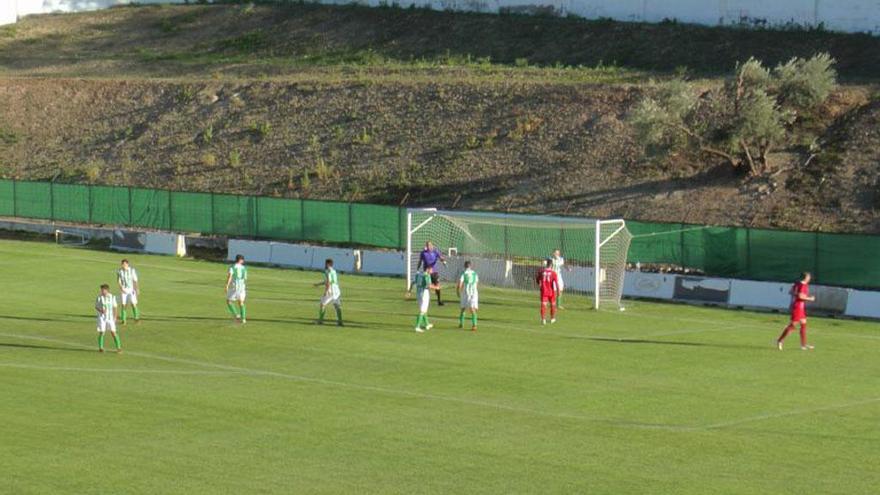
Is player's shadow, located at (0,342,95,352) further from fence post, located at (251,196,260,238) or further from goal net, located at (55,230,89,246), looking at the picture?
goal net, located at (55,230,89,246)

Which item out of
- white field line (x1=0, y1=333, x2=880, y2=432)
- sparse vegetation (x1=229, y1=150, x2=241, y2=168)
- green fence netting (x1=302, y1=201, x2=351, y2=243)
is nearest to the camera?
white field line (x1=0, y1=333, x2=880, y2=432)

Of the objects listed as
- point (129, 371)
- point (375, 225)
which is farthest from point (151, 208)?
point (129, 371)

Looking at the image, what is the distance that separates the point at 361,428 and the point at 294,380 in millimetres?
5530

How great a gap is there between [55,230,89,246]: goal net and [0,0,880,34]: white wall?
104ft

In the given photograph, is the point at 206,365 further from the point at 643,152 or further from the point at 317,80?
the point at 317,80

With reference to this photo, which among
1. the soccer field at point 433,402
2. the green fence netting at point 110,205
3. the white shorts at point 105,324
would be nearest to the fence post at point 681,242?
the soccer field at point 433,402

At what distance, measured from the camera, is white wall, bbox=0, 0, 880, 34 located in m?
71.4

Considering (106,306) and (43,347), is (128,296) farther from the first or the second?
(106,306)

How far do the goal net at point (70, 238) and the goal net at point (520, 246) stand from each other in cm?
1890

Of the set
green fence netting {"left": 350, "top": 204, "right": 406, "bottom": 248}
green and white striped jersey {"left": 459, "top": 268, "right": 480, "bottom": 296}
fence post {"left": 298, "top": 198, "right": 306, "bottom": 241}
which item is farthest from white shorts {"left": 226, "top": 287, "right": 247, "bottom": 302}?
fence post {"left": 298, "top": 198, "right": 306, "bottom": 241}

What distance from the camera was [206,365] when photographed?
33.8 metres

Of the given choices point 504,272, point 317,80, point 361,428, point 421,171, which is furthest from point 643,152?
point 361,428

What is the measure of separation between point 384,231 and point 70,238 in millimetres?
16290

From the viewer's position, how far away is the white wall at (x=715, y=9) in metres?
71.4
